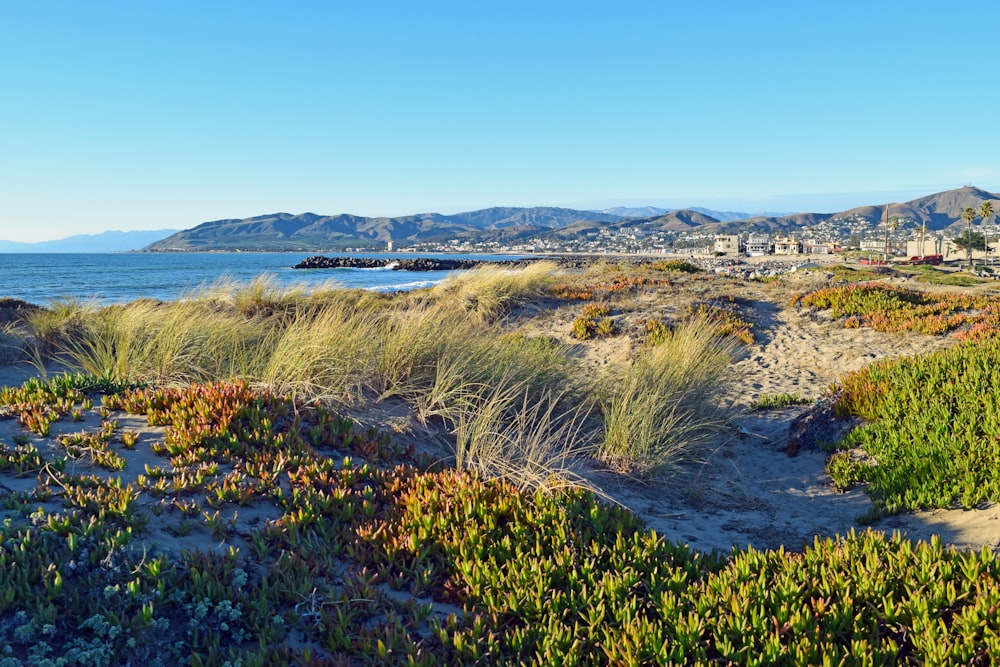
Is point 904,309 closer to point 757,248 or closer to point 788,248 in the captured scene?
point 788,248

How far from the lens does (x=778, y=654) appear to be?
2742 millimetres

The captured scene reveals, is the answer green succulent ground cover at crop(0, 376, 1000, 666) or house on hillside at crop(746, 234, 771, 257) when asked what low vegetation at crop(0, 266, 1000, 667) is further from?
house on hillside at crop(746, 234, 771, 257)

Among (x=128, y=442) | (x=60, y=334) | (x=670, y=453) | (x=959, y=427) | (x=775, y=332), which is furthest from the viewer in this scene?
(x=775, y=332)

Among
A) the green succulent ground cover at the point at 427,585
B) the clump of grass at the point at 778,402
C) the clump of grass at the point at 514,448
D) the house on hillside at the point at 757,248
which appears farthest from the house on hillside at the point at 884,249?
the green succulent ground cover at the point at 427,585

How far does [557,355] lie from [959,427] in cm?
440

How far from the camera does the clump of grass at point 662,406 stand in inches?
245

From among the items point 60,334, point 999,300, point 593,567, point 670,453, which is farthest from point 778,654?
point 999,300

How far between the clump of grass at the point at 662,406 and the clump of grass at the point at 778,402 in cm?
125

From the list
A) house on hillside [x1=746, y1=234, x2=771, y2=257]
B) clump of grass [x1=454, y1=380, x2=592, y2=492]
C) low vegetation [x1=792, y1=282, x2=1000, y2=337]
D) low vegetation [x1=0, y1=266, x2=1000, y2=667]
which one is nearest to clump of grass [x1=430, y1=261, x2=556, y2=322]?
low vegetation [x1=792, y1=282, x2=1000, y2=337]

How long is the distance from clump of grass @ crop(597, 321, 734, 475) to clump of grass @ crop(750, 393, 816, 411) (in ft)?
4.12

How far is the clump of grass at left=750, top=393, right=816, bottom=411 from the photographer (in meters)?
9.61

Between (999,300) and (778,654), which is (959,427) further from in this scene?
(999,300)

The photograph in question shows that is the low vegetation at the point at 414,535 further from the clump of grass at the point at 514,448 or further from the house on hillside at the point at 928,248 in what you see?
the house on hillside at the point at 928,248

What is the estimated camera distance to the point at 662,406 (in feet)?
22.3
